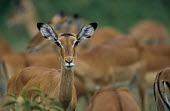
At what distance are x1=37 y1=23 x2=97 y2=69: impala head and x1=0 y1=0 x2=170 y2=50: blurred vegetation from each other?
1291 centimetres

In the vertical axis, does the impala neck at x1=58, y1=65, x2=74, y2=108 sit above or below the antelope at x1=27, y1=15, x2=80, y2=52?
below

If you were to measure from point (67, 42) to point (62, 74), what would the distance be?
0.32m

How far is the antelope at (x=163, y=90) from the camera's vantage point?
5570 mm


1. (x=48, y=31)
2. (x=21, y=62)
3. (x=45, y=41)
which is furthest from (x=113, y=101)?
(x=45, y=41)

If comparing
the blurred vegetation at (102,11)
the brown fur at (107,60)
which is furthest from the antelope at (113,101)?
the blurred vegetation at (102,11)

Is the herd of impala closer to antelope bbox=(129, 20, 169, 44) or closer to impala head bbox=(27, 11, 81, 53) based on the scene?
impala head bbox=(27, 11, 81, 53)

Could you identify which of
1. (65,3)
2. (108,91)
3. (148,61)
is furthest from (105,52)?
(65,3)

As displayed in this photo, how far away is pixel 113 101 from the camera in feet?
19.5

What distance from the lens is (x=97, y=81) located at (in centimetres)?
884

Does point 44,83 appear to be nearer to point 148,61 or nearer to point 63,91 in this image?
point 63,91

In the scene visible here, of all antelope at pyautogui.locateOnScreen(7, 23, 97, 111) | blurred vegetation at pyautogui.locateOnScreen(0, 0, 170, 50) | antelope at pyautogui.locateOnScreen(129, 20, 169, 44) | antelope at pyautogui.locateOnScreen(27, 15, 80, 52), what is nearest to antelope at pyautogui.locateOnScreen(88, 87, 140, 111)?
antelope at pyautogui.locateOnScreen(7, 23, 97, 111)

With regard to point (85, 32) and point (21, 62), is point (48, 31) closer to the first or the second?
point (85, 32)

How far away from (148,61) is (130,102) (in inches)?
170

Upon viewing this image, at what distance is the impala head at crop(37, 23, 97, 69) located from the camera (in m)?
5.66
